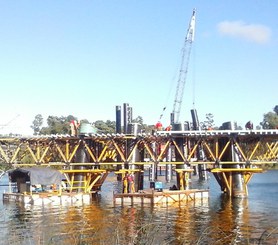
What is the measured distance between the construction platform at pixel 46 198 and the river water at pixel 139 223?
1397mm

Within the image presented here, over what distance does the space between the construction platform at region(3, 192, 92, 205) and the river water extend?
1397mm

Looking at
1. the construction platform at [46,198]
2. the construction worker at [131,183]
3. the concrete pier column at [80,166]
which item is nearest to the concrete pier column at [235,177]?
the construction worker at [131,183]

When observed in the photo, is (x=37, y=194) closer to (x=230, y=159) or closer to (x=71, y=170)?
(x=71, y=170)

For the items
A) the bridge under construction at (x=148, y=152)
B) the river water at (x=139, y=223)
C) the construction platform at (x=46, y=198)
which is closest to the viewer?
the river water at (x=139, y=223)

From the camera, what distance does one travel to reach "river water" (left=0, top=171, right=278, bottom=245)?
33.5 m

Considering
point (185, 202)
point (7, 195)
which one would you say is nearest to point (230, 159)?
point (185, 202)

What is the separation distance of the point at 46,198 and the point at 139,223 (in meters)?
18.8

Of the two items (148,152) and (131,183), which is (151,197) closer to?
(131,183)

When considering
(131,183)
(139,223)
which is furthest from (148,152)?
(139,223)

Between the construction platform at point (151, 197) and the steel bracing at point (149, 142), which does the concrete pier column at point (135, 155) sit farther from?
the construction platform at point (151, 197)

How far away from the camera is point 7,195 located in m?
61.0

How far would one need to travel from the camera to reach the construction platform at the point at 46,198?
57.0 metres

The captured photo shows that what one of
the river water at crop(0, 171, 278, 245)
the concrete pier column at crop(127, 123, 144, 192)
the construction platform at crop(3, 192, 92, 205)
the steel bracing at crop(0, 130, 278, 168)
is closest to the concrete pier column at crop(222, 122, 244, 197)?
the steel bracing at crop(0, 130, 278, 168)

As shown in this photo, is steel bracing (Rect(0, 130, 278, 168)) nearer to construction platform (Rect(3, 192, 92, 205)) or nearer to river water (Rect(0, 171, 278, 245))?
construction platform (Rect(3, 192, 92, 205))
